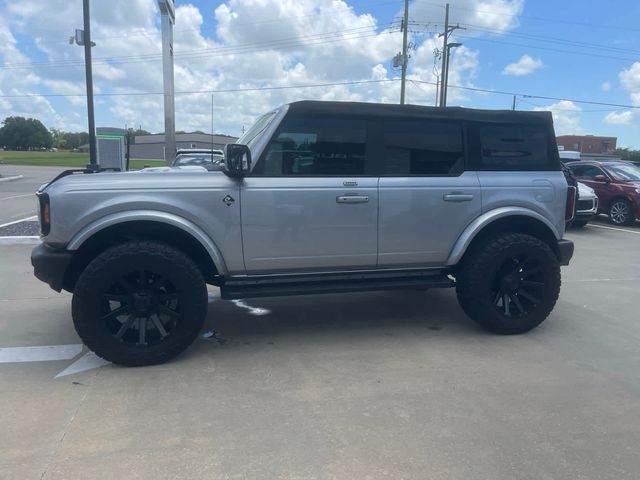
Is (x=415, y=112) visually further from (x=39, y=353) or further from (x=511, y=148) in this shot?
(x=39, y=353)

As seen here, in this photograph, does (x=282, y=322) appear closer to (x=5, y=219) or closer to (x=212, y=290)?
(x=212, y=290)

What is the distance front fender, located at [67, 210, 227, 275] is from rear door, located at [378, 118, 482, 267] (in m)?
1.48

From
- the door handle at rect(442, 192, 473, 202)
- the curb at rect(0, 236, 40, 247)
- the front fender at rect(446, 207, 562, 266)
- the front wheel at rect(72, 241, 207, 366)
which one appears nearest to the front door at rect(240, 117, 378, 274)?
the front wheel at rect(72, 241, 207, 366)

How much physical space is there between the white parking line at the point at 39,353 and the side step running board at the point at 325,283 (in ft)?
4.57

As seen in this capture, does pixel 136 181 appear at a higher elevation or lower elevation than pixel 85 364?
higher

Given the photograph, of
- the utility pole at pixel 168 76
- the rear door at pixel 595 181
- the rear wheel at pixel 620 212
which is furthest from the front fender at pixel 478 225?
the utility pole at pixel 168 76

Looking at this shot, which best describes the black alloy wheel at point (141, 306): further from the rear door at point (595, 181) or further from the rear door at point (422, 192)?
the rear door at point (595, 181)

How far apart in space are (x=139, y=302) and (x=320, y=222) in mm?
1559

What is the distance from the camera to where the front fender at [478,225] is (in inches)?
179

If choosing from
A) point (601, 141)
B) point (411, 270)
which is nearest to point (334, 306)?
point (411, 270)

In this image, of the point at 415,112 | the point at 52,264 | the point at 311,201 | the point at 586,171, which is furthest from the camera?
the point at 586,171

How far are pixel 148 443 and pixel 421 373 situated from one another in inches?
80.3

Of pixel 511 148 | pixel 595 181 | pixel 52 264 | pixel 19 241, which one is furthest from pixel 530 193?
pixel 595 181

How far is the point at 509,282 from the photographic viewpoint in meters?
4.66
